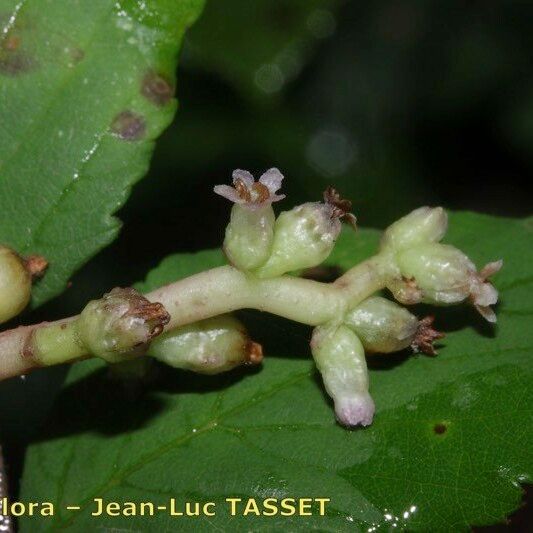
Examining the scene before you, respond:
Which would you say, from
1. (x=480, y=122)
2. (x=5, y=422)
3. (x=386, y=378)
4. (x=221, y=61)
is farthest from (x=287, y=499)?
(x=480, y=122)

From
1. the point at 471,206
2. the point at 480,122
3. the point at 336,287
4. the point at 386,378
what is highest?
the point at 336,287

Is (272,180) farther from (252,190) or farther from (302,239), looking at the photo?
(302,239)

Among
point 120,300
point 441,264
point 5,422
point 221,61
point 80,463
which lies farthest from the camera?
point 221,61

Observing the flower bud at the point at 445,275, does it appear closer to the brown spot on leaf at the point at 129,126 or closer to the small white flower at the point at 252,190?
the small white flower at the point at 252,190

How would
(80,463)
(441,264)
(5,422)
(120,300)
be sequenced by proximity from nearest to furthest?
(120,300)
(441,264)
(80,463)
(5,422)

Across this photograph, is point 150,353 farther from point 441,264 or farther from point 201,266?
point 441,264

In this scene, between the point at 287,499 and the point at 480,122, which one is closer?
the point at 287,499
